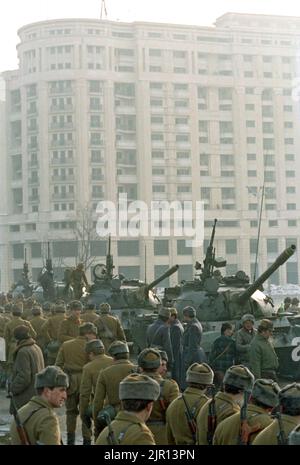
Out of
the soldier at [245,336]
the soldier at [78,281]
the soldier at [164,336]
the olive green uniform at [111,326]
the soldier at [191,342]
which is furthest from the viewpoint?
the soldier at [78,281]

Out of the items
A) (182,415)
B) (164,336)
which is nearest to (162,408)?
(182,415)

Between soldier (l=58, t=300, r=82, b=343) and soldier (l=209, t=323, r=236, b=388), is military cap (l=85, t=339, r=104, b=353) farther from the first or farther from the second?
soldier (l=58, t=300, r=82, b=343)

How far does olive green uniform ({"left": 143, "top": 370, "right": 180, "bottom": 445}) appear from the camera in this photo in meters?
7.60

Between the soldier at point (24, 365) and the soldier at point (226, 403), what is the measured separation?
3.72 meters

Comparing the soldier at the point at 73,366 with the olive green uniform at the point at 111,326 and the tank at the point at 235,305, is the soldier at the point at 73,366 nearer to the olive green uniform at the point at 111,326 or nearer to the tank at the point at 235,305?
the olive green uniform at the point at 111,326

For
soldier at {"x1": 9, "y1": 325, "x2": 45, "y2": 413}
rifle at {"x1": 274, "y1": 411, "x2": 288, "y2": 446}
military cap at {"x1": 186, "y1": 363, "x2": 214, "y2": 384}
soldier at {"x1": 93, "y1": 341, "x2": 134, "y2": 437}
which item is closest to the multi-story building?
soldier at {"x1": 9, "y1": 325, "x2": 45, "y2": 413}

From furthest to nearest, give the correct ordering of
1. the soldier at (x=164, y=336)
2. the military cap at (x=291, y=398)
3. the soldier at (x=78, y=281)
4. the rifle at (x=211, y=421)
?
the soldier at (x=78, y=281) < the soldier at (x=164, y=336) < the rifle at (x=211, y=421) < the military cap at (x=291, y=398)

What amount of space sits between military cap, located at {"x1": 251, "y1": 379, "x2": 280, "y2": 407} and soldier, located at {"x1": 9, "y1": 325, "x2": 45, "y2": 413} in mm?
4284

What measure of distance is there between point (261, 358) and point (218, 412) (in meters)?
5.55

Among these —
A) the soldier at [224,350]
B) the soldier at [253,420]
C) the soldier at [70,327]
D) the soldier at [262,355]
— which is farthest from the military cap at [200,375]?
the soldier at [70,327]

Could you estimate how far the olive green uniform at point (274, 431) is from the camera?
5156mm

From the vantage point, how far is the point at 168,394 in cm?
760
